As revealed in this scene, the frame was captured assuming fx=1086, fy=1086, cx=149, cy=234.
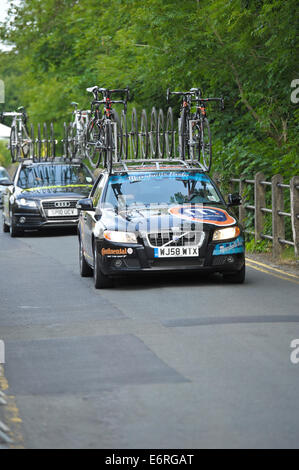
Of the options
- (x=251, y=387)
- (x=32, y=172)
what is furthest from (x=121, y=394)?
(x=32, y=172)

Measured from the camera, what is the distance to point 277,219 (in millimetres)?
18156

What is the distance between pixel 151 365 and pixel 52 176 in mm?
16957

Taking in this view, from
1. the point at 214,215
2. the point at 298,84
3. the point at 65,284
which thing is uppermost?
the point at 298,84

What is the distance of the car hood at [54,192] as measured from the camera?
2439 cm

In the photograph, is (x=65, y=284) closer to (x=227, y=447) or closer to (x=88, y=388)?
(x=88, y=388)

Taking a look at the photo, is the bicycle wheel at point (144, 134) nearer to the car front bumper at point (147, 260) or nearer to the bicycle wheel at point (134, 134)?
the bicycle wheel at point (134, 134)

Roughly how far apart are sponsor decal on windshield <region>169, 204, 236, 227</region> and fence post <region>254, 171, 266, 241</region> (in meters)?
5.27

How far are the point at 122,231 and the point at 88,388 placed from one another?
19.3 feet

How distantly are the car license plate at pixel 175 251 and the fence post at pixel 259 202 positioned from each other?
611 cm

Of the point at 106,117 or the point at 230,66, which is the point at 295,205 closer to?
the point at 106,117

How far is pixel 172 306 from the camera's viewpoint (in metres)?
12.0

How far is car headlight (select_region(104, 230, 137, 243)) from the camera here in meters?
13.5

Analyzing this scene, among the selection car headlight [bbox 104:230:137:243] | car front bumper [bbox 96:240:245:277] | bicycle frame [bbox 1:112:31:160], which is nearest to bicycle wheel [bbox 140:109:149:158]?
car headlight [bbox 104:230:137:243]

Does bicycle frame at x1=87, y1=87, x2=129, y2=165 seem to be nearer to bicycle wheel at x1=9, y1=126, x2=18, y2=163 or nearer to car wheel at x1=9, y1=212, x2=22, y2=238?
car wheel at x1=9, y1=212, x2=22, y2=238
